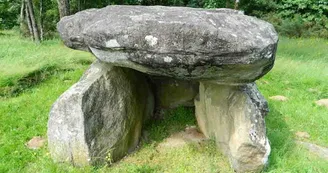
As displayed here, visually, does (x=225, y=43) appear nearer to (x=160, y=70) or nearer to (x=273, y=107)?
(x=160, y=70)

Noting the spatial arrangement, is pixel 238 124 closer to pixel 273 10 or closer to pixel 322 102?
pixel 322 102

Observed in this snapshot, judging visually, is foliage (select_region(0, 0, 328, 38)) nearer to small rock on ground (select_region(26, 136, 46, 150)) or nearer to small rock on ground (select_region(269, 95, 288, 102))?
small rock on ground (select_region(269, 95, 288, 102))

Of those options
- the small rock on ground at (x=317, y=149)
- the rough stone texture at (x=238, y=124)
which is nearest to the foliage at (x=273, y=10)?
the small rock on ground at (x=317, y=149)

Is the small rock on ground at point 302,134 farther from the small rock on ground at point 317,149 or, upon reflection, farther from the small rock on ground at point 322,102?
the small rock on ground at point 322,102

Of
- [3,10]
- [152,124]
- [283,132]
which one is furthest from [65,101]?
[3,10]

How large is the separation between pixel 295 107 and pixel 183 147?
2.90 meters

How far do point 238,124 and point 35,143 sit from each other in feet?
9.81

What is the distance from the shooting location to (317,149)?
200 inches

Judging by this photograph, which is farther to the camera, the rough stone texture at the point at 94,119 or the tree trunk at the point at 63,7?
the tree trunk at the point at 63,7

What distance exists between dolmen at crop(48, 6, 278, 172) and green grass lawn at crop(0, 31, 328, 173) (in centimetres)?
29

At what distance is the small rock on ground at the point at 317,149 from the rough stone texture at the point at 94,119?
255 cm

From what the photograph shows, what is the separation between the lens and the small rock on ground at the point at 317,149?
4885mm

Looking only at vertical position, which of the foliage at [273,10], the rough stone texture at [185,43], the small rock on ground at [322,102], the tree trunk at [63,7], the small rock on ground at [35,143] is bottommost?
the foliage at [273,10]

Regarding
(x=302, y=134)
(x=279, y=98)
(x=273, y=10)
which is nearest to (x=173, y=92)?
(x=302, y=134)
